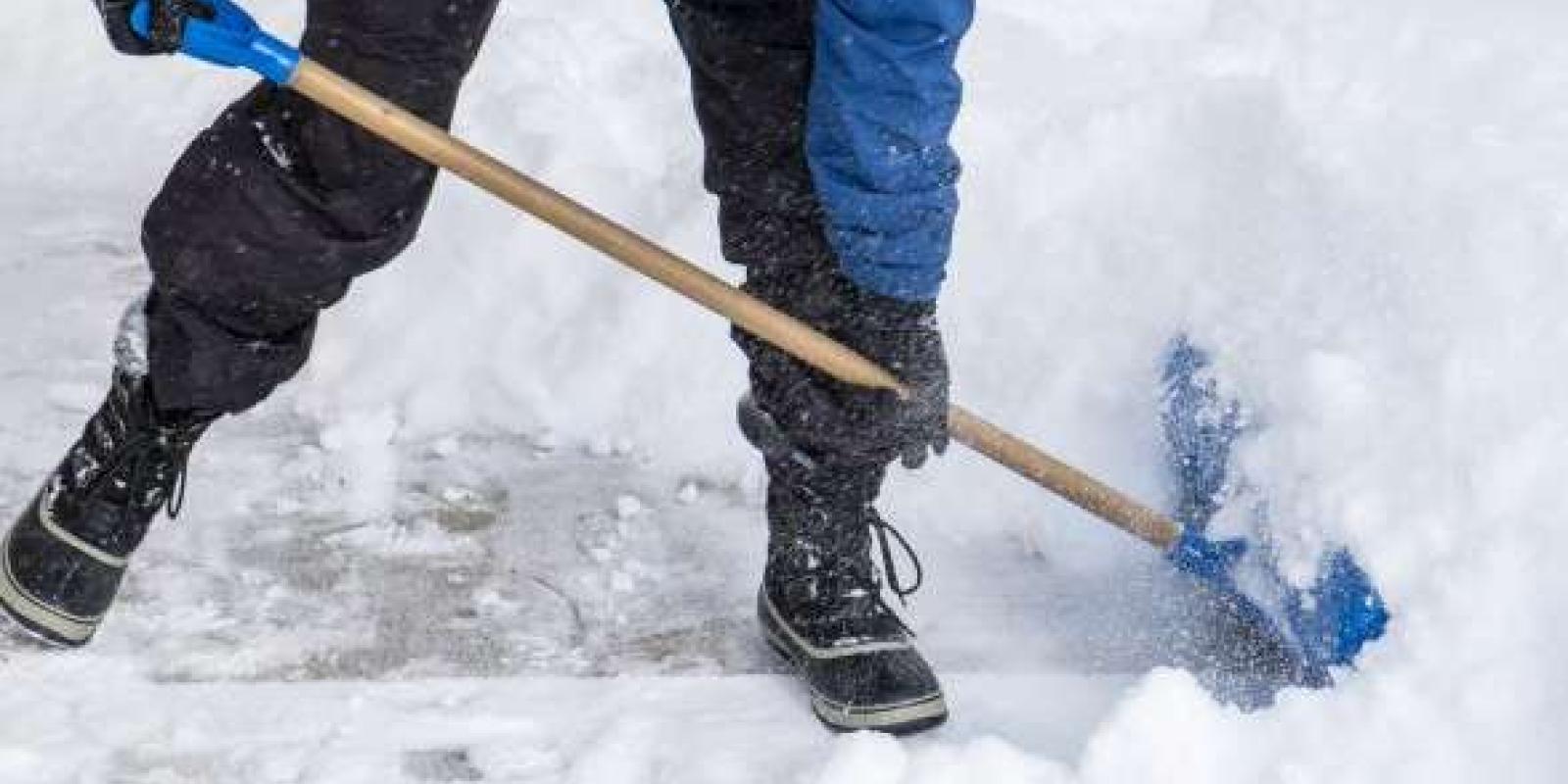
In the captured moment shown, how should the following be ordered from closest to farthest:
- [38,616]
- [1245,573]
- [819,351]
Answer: [38,616]
[819,351]
[1245,573]


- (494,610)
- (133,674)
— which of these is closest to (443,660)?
(494,610)

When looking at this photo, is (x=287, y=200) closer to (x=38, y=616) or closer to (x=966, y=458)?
(x=38, y=616)

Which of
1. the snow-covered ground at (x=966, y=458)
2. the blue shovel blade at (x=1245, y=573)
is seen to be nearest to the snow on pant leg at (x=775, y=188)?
Answer: the snow-covered ground at (x=966, y=458)

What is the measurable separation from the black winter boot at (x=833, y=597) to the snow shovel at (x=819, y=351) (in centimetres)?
17

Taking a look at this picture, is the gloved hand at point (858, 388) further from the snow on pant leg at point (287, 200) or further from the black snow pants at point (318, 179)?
the snow on pant leg at point (287, 200)

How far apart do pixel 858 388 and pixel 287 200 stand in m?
0.75

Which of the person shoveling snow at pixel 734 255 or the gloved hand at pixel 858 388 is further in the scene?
the gloved hand at pixel 858 388

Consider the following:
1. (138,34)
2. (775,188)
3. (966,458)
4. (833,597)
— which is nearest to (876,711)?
(833,597)

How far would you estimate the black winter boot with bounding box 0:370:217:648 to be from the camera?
2.45m

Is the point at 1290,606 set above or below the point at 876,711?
above

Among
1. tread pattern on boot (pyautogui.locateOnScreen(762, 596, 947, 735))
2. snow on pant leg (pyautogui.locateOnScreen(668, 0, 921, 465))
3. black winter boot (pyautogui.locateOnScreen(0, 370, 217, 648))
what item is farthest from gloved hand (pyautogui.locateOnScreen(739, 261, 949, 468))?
black winter boot (pyautogui.locateOnScreen(0, 370, 217, 648))

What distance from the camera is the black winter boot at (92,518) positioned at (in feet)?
8.05

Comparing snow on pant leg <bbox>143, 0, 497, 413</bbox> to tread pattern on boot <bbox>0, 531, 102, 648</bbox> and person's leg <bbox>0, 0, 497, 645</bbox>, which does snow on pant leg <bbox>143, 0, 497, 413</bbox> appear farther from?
tread pattern on boot <bbox>0, 531, 102, 648</bbox>

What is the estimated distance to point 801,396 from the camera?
2639 mm
